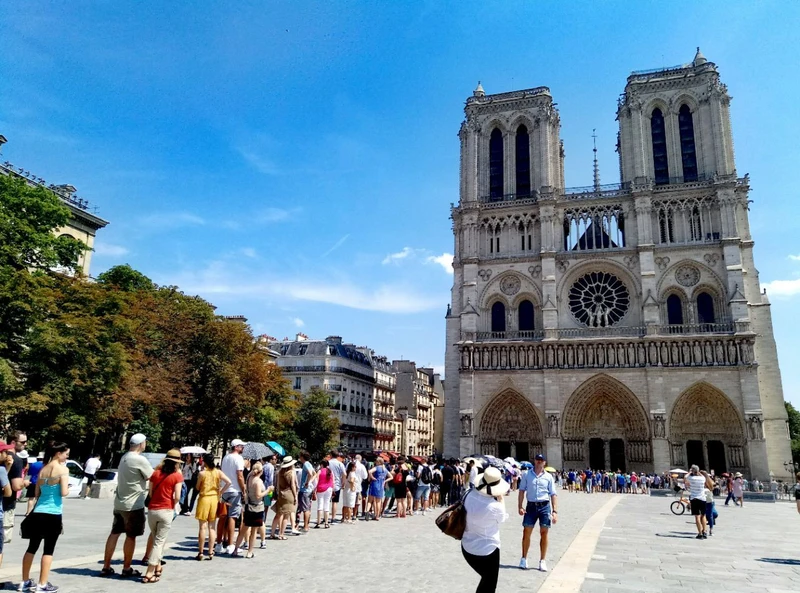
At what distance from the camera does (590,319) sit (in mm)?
40312

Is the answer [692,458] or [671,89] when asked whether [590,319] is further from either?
[671,89]

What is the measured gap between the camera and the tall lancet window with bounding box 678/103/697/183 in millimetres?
41312

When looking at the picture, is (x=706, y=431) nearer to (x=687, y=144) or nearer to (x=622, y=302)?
(x=622, y=302)

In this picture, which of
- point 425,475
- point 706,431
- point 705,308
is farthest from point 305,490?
point 705,308

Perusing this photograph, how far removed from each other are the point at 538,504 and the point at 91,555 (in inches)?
242

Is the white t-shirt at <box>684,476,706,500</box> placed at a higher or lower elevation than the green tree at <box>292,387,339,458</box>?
lower

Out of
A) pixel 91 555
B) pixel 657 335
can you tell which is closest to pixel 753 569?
pixel 91 555

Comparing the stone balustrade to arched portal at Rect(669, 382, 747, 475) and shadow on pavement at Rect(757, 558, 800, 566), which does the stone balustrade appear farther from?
shadow on pavement at Rect(757, 558, 800, 566)

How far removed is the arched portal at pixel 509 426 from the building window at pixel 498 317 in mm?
4579

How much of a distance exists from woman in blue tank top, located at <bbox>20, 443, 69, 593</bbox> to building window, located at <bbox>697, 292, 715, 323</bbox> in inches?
1527

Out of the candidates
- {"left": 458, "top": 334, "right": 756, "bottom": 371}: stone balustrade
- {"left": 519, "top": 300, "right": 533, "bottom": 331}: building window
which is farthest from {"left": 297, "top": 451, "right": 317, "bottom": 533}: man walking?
{"left": 519, "top": 300, "right": 533, "bottom": 331}: building window

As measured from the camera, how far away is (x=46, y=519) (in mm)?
6328

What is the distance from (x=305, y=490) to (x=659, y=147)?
38.8 m

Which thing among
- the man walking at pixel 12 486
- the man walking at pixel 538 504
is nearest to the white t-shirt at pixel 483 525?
the man walking at pixel 538 504
